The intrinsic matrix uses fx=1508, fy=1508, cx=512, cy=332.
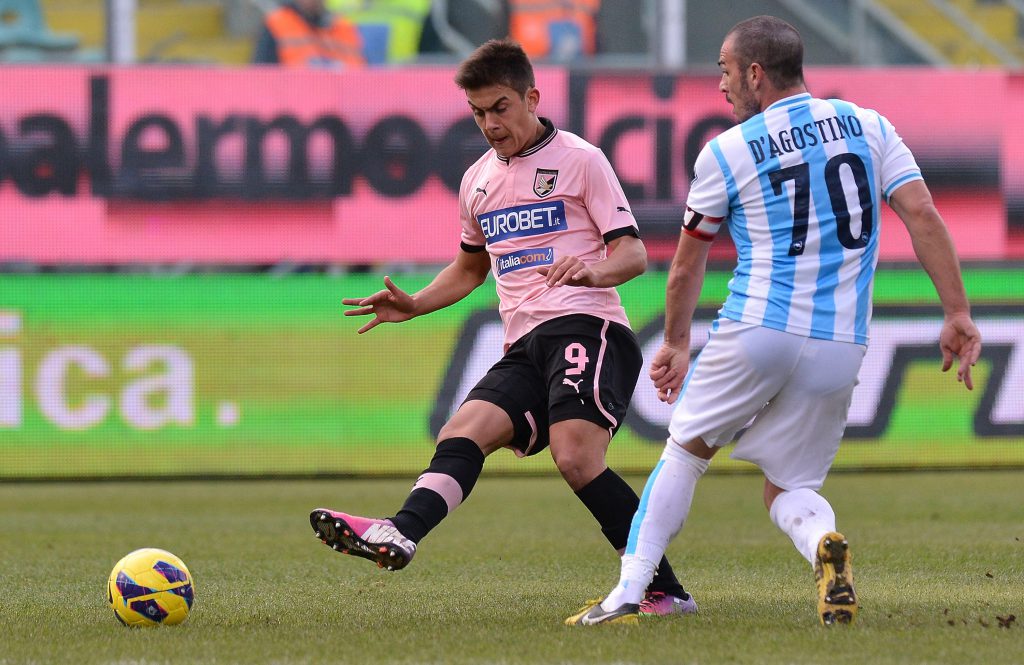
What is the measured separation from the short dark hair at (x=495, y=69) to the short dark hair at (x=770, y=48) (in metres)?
0.89

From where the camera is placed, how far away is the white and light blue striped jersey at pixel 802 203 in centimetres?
466

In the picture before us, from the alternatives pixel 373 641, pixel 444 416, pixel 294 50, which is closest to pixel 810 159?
pixel 373 641

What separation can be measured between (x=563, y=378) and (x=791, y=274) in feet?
3.05

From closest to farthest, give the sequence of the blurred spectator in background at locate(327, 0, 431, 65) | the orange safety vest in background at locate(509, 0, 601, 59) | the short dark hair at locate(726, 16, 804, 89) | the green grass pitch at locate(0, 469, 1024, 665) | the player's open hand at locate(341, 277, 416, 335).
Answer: the green grass pitch at locate(0, 469, 1024, 665) → the short dark hair at locate(726, 16, 804, 89) → the player's open hand at locate(341, 277, 416, 335) → the orange safety vest in background at locate(509, 0, 601, 59) → the blurred spectator in background at locate(327, 0, 431, 65)

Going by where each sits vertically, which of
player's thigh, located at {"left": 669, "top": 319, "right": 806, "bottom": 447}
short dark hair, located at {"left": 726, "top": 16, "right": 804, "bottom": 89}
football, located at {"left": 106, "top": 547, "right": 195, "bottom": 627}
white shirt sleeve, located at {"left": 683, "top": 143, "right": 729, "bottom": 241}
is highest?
short dark hair, located at {"left": 726, "top": 16, "right": 804, "bottom": 89}

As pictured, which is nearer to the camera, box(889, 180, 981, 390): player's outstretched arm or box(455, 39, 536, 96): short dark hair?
box(889, 180, 981, 390): player's outstretched arm

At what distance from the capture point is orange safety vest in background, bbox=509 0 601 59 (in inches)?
575

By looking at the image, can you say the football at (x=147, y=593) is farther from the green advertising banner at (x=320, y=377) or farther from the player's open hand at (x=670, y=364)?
the green advertising banner at (x=320, y=377)

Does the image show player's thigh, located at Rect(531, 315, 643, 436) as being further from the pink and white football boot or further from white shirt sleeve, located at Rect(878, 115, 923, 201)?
white shirt sleeve, located at Rect(878, 115, 923, 201)

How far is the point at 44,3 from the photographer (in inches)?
624

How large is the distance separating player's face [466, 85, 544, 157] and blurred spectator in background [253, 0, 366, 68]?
936 centimetres

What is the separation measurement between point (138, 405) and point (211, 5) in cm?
527

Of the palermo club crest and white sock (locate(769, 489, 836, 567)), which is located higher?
the palermo club crest

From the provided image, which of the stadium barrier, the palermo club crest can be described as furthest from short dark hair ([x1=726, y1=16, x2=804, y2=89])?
the stadium barrier
